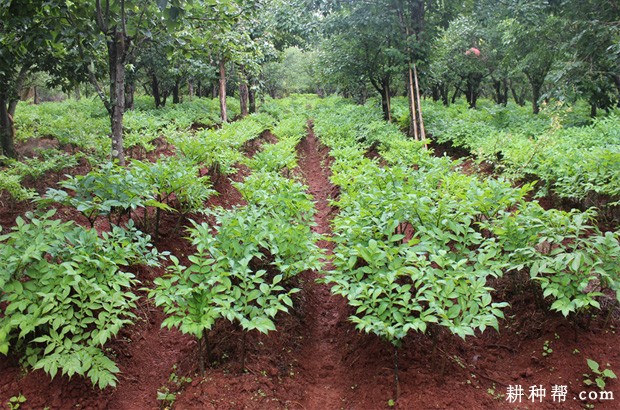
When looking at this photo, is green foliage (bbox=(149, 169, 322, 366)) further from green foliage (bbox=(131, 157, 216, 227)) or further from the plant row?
the plant row

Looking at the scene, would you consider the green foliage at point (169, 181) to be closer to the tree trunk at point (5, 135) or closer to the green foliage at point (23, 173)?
the green foliage at point (23, 173)

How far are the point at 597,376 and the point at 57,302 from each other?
150 inches

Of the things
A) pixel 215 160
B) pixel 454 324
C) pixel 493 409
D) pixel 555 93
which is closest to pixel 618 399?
pixel 493 409

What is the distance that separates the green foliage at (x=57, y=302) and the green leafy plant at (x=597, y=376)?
3288 millimetres

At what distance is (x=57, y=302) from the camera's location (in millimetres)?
2574

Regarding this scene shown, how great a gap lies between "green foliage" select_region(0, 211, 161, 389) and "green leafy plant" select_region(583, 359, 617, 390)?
329 centimetres

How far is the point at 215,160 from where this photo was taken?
6598 mm

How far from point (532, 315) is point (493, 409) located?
1021mm

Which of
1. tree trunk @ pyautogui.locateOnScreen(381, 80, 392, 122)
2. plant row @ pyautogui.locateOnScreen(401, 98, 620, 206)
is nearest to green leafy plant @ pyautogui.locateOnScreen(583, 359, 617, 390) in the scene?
plant row @ pyautogui.locateOnScreen(401, 98, 620, 206)

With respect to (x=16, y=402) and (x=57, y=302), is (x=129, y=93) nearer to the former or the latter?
(x=57, y=302)

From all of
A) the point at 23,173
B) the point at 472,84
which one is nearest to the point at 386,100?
the point at 472,84

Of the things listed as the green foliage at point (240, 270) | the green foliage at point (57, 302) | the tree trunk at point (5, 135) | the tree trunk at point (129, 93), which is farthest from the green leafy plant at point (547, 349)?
the tree trunk at point (129, 93)

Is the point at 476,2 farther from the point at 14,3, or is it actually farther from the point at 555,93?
the point at 14,3

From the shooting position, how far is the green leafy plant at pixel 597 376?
8.50ft
